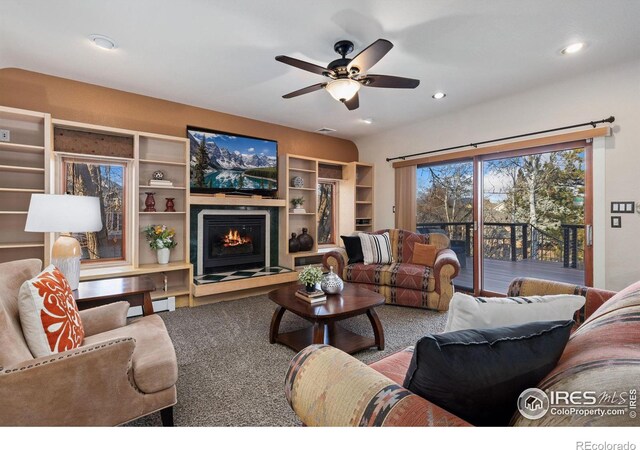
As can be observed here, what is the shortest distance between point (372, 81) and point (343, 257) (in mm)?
2291

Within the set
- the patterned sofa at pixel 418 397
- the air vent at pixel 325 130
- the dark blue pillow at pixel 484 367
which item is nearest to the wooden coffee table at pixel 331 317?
the patterned sofa at pixel 418 397

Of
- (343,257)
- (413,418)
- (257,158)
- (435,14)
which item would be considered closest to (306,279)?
(343,257)

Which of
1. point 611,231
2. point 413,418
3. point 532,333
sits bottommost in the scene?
point 413,418

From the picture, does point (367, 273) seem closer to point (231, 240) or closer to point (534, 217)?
point (231, 240)

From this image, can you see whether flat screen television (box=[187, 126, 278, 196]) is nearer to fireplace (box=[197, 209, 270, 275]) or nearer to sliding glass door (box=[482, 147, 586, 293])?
fireplace (box=[197, 209, 270, 275])

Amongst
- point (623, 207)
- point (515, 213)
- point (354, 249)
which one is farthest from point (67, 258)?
point (623, 207)

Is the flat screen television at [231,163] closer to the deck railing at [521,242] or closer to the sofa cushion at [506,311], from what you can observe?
the deck railing at [521,242]

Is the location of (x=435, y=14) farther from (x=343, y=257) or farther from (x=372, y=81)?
(x=343, y=257)

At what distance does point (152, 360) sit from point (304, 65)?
2136mm

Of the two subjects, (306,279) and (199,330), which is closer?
(306,279)

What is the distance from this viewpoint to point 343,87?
2498 mm

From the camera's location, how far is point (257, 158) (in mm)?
4543

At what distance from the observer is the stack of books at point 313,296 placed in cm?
252

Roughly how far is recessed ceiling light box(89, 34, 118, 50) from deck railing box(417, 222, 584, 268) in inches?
177
